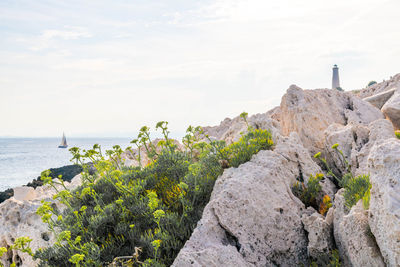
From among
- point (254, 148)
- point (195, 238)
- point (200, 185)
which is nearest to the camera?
point (195, 238)

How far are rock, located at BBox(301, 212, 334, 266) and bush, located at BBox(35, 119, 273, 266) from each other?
183cm

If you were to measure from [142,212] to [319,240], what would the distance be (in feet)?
9.88

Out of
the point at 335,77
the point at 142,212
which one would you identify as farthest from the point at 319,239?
the point at 335,77

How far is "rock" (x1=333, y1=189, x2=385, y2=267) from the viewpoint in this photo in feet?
13.1

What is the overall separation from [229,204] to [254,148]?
6.25ft

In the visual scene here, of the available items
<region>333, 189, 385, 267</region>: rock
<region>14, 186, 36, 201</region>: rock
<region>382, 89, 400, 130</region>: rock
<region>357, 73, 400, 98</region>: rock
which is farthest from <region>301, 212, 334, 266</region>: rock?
<region>357, 73, 400, 98</region>: rock

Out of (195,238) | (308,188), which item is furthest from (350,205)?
(195,238)

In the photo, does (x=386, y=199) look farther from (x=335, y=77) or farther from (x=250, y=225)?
(x=335, y=77)

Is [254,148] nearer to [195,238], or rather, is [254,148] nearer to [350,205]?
[350,205]

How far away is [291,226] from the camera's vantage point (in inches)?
201

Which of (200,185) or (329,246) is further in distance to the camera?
(200,185)

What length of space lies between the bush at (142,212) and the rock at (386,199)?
263cm

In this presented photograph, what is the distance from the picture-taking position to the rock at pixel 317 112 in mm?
10039

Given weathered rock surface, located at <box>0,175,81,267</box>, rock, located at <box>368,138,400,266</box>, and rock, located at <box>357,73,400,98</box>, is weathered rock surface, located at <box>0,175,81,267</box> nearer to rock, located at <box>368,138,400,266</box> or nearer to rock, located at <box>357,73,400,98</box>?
rock, located at <box>368,138,400,266</box>
